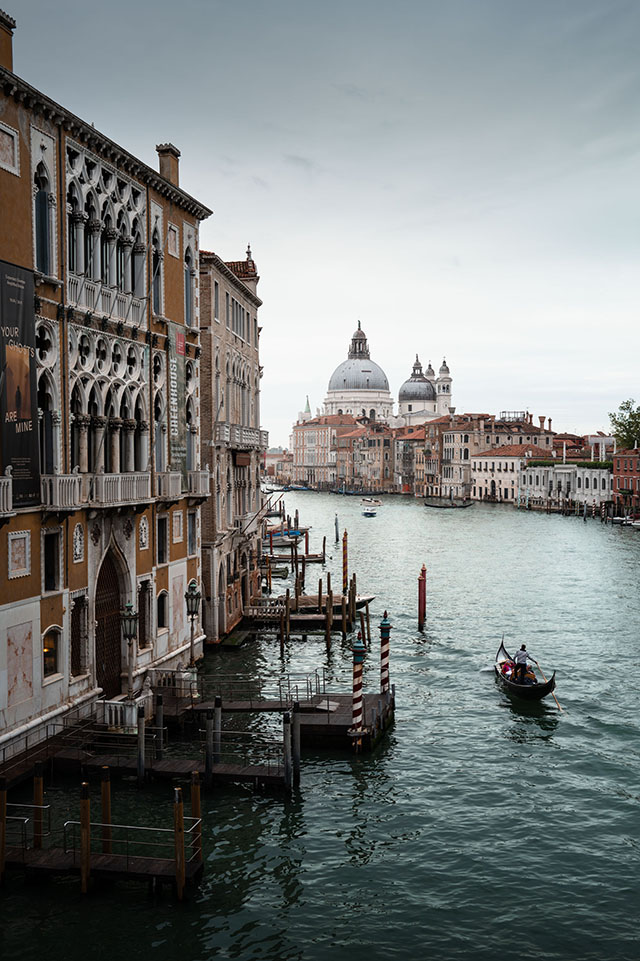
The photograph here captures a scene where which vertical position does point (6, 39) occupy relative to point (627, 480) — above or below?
above

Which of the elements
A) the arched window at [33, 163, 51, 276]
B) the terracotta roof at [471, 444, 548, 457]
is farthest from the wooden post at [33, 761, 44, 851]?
the terracotta roof at [471, 444, 548, 457]

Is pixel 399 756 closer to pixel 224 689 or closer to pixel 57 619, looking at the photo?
pixel 224 689

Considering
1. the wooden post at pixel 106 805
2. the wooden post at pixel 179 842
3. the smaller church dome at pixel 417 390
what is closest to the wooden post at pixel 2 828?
the wooden post at pixel 106 805

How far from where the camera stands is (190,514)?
2216 cm

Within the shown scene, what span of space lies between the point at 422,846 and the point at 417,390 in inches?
6309

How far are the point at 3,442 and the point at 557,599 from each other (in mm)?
28052

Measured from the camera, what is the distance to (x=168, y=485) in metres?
19.8

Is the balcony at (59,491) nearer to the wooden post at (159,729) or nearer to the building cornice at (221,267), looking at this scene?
the wooden post at (159,729)

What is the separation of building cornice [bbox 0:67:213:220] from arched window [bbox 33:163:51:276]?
0.89m

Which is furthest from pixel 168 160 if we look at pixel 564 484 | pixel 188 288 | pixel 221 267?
pixel 564 484

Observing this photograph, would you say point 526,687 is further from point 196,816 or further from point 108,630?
point 196,816

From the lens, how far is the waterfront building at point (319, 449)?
163 meters

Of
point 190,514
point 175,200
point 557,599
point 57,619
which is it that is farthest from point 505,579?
point 57,619

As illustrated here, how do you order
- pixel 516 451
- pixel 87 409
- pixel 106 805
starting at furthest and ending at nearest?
pixel 516 451
pixel 87 409
pixel 106 805
